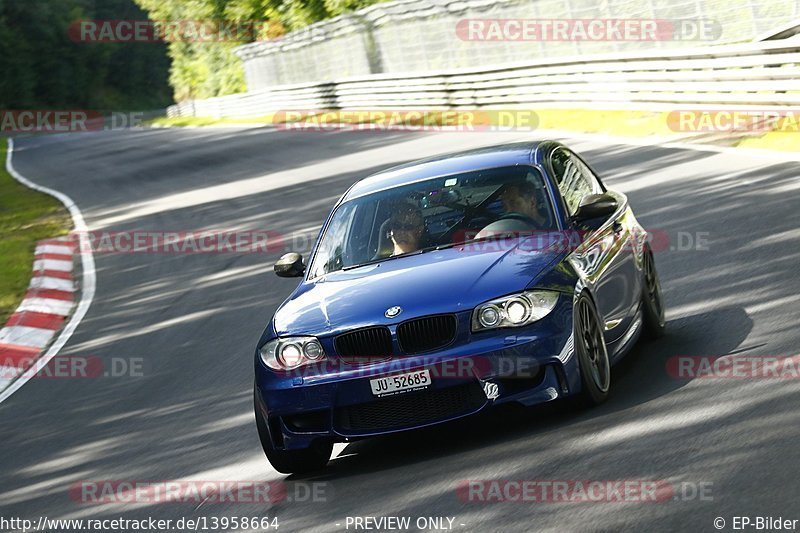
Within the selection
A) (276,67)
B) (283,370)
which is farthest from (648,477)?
(276,67)

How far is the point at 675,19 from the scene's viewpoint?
26.7 metres

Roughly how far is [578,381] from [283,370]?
1.55 m

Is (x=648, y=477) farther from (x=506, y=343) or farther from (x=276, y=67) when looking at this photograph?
(x=276, y=67)

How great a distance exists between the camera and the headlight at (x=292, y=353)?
710cm

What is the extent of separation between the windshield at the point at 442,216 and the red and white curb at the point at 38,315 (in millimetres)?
5575

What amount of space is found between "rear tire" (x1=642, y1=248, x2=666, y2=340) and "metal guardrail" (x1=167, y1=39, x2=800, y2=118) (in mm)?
10139

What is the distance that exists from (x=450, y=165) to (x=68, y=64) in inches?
4266
